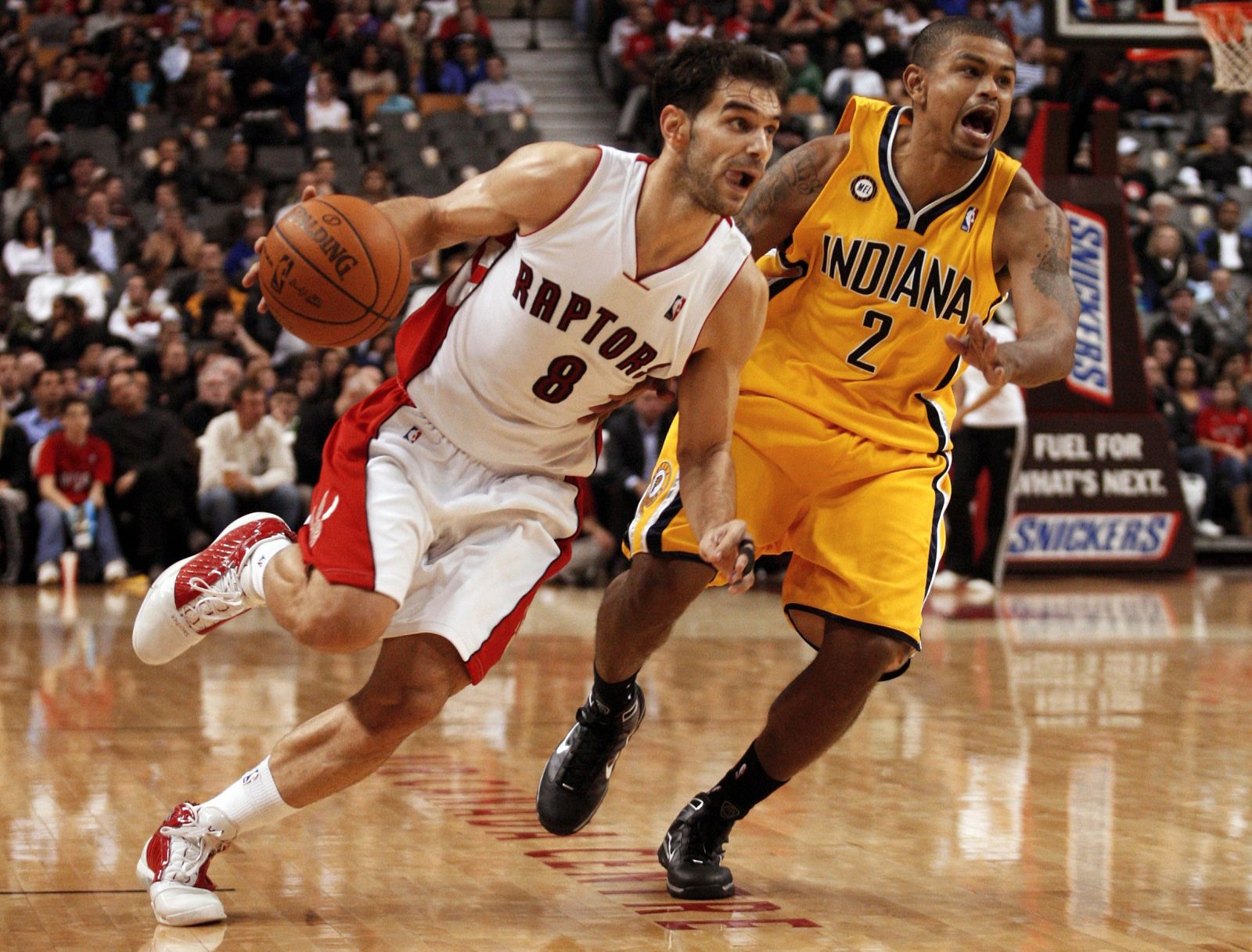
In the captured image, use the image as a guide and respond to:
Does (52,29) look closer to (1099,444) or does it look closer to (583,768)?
(1099,444)

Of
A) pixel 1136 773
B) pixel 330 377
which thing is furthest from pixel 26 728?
pixel 330 377

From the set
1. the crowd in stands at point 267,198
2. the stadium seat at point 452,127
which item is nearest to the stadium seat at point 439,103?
the crowd in stands at point 267,198

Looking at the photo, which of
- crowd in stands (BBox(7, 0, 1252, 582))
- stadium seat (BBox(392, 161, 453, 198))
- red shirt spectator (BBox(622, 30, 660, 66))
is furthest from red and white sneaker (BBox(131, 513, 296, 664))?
red shirt spectator (BBox(622, 30, 660, 66))

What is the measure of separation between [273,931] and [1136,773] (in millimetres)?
2981

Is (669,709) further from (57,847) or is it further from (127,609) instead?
(127,609)

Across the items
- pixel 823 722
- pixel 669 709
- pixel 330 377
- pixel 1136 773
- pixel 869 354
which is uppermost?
pixel 869 354

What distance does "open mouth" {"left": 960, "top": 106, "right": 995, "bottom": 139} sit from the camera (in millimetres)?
4094

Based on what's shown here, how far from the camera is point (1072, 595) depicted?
10703 millimetres

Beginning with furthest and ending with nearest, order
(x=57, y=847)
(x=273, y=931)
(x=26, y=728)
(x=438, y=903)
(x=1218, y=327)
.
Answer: (x=1218, y=327), (x=26, y=728), (x=57, y=847), (x=438, y=903), (x=273, y=931)

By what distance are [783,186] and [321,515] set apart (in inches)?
58.0

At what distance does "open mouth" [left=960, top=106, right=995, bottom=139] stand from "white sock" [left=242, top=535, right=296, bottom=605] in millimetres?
1927

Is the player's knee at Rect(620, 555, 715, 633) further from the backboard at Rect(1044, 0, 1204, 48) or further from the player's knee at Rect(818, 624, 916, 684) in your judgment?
the backboard at Rect(1044, 0, 1204, 48)

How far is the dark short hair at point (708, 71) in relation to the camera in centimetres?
365

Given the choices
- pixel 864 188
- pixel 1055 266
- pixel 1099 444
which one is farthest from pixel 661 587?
pixel 1099 444
